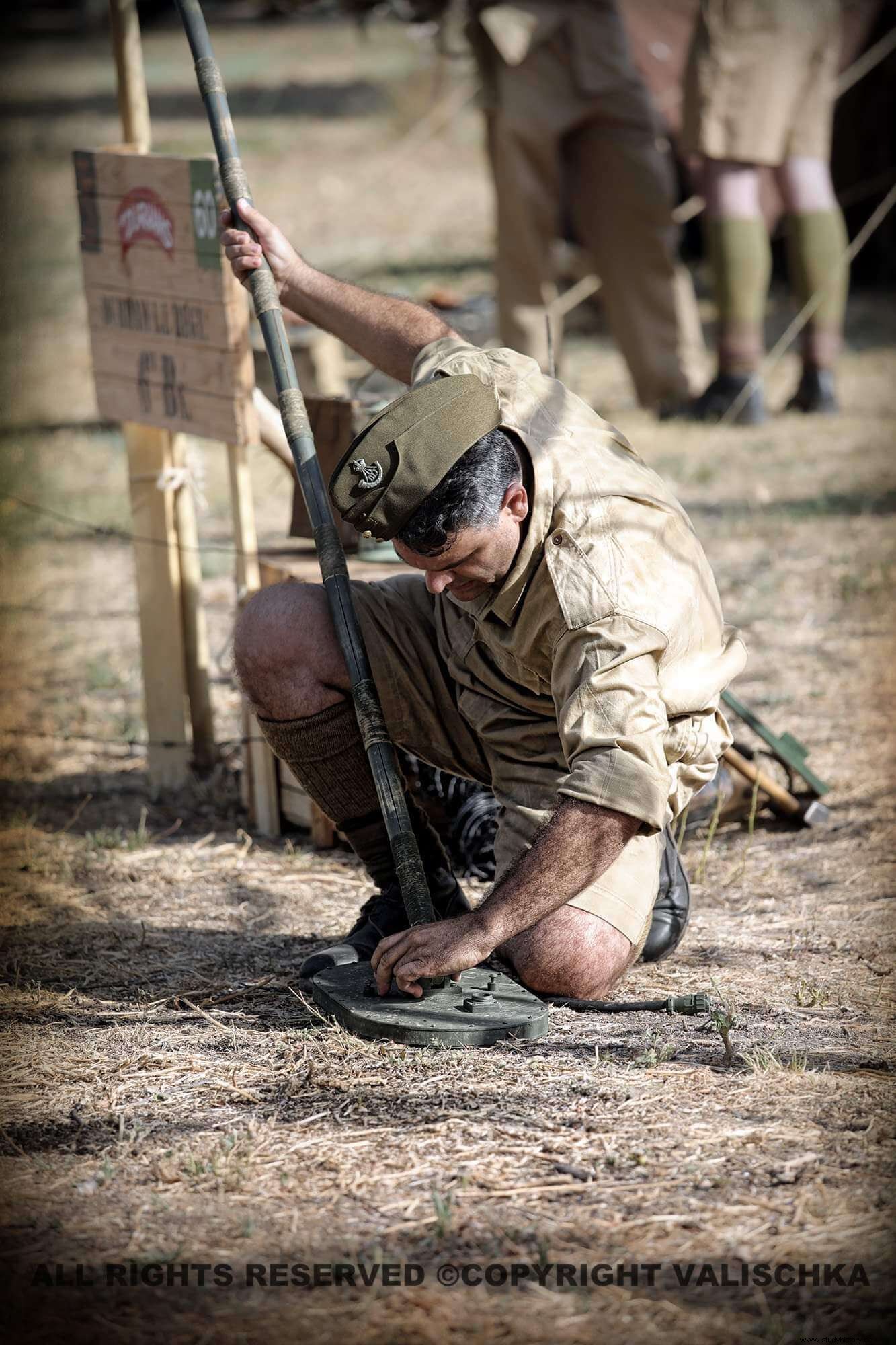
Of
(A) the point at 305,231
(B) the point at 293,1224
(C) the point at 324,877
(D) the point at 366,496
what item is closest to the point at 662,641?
(D) the point at 366,496

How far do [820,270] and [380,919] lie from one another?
4.99 m

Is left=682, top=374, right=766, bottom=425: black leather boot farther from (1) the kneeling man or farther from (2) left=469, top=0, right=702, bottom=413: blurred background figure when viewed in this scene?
(1) the kneeling man

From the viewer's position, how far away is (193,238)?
3.35m

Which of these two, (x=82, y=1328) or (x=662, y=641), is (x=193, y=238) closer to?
(x=662, y=641)

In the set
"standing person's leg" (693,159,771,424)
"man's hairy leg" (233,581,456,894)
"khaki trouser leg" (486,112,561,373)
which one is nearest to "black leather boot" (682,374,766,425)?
"standing person's leg" (693,159,771,424)

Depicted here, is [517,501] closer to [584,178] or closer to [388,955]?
[388,955]

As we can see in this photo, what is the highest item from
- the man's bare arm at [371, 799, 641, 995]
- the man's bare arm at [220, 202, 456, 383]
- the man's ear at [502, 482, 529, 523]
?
the man's bare arm at [220, 202, 456, 383]

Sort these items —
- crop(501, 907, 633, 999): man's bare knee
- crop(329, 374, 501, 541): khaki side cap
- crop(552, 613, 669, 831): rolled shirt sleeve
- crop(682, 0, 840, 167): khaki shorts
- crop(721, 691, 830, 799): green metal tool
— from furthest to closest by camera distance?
crop(682, 0, 840, 167): khaki shorts → crop(721, 691, 830, 799): green metal tool → crop(501, 907, 633, 999): man's bare knee → crop(329, 374, 501, 541): khaki side cap → crop(552, 613, 669, 831): rolled shirt sleeve

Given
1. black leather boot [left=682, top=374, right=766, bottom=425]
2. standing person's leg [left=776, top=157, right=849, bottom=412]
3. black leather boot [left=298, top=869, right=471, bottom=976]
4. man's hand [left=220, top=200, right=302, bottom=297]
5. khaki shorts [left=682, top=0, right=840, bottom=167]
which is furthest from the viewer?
black leather boot [left=682, top=374, right=766, bottom=425]

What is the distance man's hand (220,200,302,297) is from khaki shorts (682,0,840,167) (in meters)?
4.01

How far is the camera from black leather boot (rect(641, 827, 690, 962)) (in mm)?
2865

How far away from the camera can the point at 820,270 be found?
686 cm

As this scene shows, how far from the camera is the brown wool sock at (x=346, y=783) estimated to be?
286cm

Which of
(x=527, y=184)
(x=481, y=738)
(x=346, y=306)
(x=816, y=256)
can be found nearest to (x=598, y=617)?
(x=481, y=738)
